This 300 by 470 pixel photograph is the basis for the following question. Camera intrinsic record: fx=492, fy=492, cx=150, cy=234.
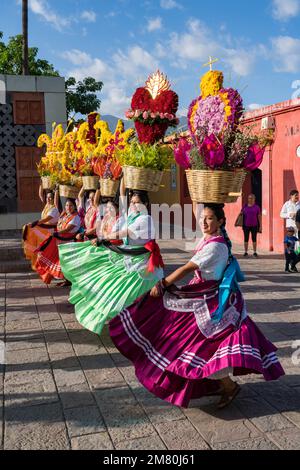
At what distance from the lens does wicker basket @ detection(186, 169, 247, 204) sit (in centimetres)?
338

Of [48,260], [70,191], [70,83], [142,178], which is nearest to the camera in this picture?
[142,178]

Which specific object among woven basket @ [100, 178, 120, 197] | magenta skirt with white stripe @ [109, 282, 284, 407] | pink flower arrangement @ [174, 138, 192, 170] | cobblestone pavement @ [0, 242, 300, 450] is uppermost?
pink flower arrangement @ [174, 138, 192, 170]

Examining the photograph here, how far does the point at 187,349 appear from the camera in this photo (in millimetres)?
3250

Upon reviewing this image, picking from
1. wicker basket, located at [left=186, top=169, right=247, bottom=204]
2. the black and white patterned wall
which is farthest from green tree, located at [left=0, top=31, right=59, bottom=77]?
wicker basket, located at [left=186, top=169, right=247, bottom=204]

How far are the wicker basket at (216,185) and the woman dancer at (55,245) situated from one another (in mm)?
4591

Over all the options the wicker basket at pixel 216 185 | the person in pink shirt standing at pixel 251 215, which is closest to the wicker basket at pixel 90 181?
the wicker basket at pixel 216 185

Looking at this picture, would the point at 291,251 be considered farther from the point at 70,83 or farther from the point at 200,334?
the point at 70,83

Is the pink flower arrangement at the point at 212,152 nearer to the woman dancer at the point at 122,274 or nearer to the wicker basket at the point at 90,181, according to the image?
the woman dancer at the point at 122,274

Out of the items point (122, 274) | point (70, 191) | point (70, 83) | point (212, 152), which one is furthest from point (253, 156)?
point (70, 83)

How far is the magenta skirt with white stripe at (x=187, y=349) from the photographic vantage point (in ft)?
10.3

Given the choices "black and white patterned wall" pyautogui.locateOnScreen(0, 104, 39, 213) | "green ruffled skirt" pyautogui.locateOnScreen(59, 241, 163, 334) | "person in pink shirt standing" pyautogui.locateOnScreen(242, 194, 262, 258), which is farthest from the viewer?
"black and white patterned wall" pyautogui.locateOnScreen(0, 104, 39, 213)

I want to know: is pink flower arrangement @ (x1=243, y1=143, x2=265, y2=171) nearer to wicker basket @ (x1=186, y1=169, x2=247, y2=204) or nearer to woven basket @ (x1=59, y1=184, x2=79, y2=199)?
wicker basket @ (x1=186, y1=169, x2=247, y2=204)

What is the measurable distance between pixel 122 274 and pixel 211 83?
6.80 feet
